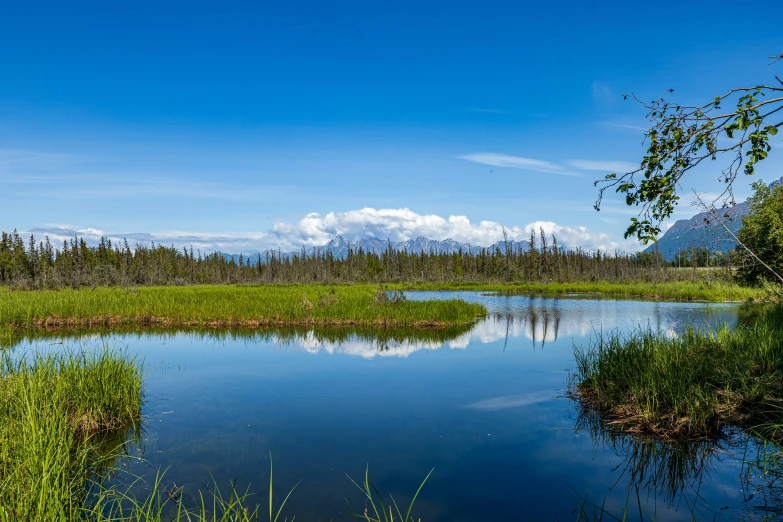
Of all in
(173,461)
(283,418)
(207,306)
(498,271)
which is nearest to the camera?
(173,461)

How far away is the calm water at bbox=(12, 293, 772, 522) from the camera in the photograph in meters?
7.16

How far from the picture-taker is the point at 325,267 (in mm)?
118875

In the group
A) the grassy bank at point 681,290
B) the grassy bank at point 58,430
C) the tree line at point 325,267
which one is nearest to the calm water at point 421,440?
the grassy bank at point 58,430

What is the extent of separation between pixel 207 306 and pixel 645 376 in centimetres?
2647

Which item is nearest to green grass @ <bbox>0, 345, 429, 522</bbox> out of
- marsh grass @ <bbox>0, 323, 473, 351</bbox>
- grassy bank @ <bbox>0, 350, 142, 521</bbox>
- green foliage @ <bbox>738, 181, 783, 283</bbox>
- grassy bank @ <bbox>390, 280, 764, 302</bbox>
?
grassy bank @ <bbox>0, 350, 142, 521</bbox>

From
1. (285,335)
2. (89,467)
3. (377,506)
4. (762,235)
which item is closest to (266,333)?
(285,335)

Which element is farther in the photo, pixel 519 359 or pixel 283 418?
pixel 519 359

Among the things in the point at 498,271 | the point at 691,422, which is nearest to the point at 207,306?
the point at 691,422

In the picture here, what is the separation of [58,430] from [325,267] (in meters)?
113

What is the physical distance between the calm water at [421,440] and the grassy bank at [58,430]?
0.85 m

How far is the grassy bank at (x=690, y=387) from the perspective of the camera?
9.20 meters

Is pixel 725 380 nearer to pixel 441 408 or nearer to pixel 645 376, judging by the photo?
pixel 645 376

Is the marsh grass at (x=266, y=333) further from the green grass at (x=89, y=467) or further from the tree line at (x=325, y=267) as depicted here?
the tree line at (x=325, y=267)

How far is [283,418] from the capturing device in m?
11.1
